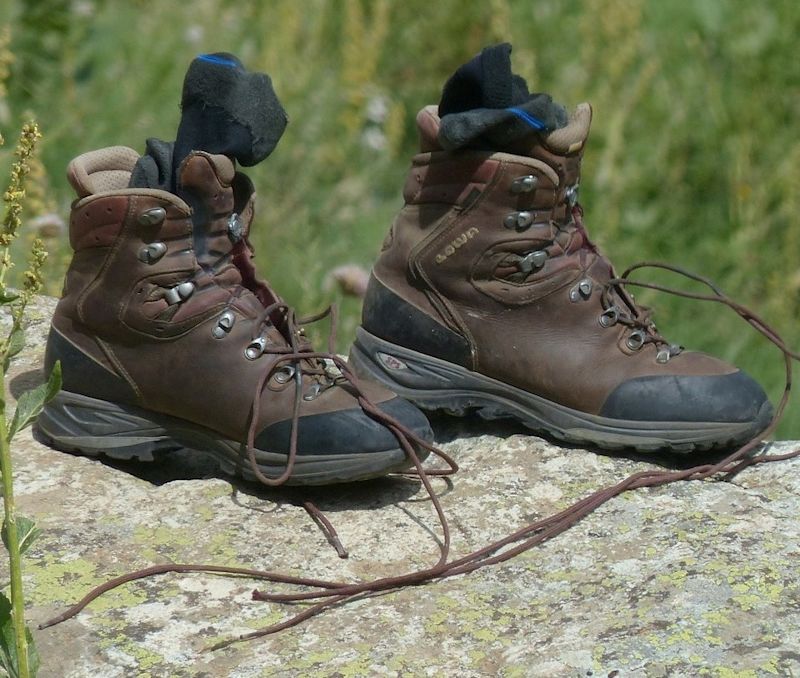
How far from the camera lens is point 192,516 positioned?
7.47 ft

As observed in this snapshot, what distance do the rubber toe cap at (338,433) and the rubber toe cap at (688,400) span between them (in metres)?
0.45

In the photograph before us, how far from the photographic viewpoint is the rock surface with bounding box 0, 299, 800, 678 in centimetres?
187

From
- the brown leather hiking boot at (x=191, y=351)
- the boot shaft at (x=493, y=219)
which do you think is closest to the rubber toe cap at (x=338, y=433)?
the brown leather hiking boot at (x=191, y=351)

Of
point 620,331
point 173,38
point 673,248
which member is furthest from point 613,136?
point 620,331

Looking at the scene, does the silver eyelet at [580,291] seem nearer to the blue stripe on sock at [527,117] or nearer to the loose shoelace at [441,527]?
the loose shoelace at [441,527]

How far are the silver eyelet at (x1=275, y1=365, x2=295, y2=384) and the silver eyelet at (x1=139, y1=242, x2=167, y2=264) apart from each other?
0.32 meters

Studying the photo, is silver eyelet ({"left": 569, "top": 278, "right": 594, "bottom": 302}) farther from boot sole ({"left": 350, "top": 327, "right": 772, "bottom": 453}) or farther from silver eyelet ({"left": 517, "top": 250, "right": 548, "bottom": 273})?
boot sole ({"left": 350, "top": 327, "right": 772, "bottom": 453})

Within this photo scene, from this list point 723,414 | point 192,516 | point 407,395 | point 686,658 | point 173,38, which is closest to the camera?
point 686,658

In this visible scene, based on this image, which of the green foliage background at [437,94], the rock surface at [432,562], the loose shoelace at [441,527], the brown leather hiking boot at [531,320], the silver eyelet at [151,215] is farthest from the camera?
the green foliage background at [437,94]

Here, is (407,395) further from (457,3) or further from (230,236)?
(457,3)

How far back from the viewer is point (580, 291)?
8.34 ft

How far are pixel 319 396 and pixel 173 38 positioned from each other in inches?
123

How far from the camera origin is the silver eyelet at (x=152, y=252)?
7.48 ft

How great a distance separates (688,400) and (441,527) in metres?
0.58
